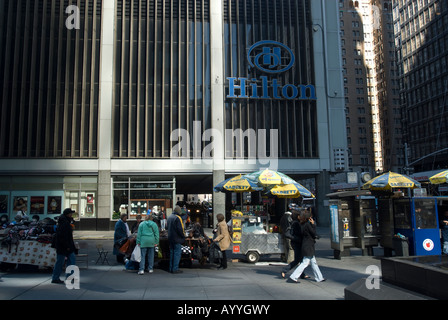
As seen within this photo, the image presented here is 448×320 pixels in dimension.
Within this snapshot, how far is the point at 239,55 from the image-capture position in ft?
103

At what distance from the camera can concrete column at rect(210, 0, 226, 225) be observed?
2958 centimetres

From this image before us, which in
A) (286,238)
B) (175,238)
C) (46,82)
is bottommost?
(286,238)

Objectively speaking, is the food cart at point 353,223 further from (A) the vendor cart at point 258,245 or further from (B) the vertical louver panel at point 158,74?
(B) the vertical louver panel at point 158,74

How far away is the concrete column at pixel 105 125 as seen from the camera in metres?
28.8

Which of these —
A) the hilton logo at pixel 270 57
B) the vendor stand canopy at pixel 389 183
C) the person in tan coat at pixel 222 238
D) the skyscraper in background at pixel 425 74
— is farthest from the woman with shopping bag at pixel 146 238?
the skyscraper in background at pixel 425 74

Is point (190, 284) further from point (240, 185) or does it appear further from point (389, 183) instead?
point (389, 183)

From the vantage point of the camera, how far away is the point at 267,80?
31.3 m

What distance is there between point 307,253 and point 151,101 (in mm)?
23548

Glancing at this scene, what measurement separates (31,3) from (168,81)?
12197 mm

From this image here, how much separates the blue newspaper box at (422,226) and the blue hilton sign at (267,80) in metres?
19.7

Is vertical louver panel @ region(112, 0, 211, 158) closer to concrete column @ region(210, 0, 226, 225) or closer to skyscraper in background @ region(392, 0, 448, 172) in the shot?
concrete column @ region(210, 0, 226, 225)

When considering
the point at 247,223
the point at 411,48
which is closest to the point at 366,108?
the point at 411,48

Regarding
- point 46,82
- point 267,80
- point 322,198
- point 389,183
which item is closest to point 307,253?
point 389,183
